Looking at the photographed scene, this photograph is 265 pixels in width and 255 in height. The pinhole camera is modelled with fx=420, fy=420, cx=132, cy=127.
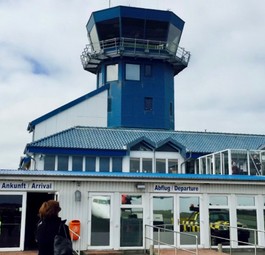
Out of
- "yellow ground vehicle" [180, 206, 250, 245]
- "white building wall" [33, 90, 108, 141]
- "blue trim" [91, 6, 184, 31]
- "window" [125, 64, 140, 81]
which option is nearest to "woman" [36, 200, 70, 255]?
"yellow ground vehicle" [180, 206, 250, 245]

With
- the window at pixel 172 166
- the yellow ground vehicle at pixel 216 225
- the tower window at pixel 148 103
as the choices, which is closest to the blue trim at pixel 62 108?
the tower window at pixel 148 103

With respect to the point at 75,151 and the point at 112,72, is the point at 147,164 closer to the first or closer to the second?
the point at 75,151

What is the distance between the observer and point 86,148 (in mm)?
23125

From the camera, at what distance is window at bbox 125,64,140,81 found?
32.3 m

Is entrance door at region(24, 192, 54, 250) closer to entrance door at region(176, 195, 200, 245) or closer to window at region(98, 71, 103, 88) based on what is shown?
entrance door at region(176, 195, 200, 245)

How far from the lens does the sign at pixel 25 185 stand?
1406 cm

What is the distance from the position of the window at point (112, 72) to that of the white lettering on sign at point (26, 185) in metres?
19.1

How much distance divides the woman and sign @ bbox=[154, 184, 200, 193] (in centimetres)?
1025

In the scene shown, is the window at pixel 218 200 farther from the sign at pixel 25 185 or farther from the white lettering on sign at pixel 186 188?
the sign at pixel 25 185

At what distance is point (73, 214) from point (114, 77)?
19.5 metres

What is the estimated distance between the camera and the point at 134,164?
78.5 ft

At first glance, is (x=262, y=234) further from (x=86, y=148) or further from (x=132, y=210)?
(x=86, y=148)

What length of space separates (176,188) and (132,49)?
61.5 ft

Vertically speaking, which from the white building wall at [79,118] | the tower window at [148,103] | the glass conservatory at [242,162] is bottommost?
the glass conservatory at [242,162]
